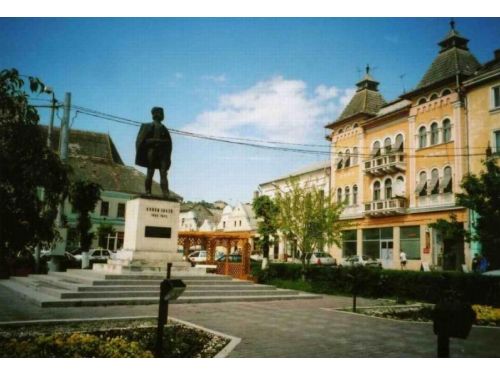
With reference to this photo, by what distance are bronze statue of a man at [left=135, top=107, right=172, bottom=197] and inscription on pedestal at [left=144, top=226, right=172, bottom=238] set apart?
1177 millimetres

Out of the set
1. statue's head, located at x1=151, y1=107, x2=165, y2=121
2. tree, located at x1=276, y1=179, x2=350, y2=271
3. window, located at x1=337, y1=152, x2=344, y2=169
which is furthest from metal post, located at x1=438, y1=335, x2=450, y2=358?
window, located at x1=337, y1=152, x2=344, y2=169

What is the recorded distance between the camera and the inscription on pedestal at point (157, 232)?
14563 millimetres

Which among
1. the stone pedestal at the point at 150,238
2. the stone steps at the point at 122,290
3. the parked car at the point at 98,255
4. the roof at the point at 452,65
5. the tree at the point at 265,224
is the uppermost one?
the roof at the point at 452,65

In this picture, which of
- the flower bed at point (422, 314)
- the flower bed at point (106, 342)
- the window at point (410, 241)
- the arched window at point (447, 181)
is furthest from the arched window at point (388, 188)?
the flower bed at point (106, 342)

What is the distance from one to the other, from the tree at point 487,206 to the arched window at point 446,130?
12936 millimetres

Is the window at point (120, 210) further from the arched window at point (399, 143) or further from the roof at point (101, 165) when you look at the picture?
the arched window at point (399, 143)

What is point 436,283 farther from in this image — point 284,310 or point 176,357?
point 176,357

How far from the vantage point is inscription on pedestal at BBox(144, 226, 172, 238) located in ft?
47.8

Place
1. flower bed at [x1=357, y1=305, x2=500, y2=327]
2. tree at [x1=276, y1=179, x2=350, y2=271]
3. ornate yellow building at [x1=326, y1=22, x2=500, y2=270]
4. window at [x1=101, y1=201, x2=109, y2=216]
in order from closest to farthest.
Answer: flower bed at [x1=357, y1=305, x2=500, y2=327] < tree at [x1=276, y1=179, x2=350, y2=271] < ornate yellow building at [x1=326, y1=22, x2=500, y2=270] < window at [x1=101, y1=201, x2=109, y2=216]

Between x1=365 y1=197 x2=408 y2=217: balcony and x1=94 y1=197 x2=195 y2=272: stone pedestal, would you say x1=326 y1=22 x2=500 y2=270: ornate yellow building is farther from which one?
x1=94 y1=197 x2=195 y2=272: stone pedestal

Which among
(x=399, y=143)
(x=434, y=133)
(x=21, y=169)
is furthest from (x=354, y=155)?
(x=21, y=169)

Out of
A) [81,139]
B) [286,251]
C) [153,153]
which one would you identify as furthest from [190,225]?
[153,153]

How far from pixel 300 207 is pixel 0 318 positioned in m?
16.3

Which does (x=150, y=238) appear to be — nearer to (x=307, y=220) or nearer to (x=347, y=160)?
(x=307, y=220)
